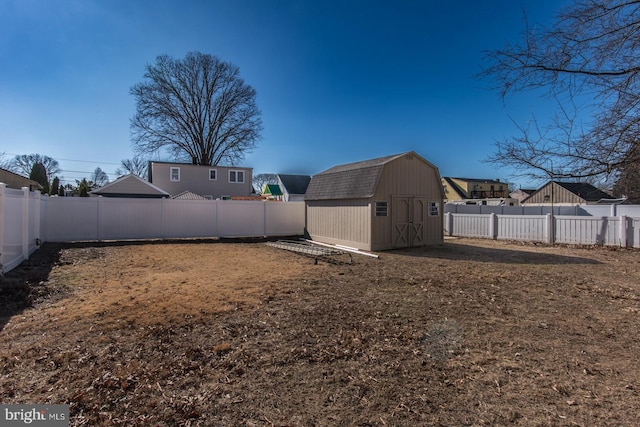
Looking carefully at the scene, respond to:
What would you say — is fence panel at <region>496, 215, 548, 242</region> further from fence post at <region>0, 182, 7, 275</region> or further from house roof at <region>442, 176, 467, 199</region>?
house roof at <region>442, 176, 467, 199</region>

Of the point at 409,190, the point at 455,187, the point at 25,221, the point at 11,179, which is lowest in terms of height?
the point at 25,221

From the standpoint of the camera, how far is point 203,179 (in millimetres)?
29344

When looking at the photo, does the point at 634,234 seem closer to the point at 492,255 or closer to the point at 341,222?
the point at 492,255

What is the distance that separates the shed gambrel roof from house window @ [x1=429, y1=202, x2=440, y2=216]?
216 cm

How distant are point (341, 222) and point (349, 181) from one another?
167 centimetres

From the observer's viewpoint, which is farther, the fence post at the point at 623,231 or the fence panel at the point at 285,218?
the fence panel at the point at 285,218

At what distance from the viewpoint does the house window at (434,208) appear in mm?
13047

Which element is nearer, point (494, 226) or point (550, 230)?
point (550, 230)

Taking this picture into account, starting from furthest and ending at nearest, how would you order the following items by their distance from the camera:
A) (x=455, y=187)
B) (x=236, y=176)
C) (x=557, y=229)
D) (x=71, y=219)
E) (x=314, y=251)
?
(x=455, y=187) < (x=236, y=176) < (x=557, y=229) < (x=71, y=219) < (x=314, y=251)

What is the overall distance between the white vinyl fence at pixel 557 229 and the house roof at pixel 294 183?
24.8m

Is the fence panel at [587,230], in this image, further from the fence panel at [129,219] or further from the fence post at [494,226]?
the fence panel at [129,219]

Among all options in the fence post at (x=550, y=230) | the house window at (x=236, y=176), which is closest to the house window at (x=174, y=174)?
the house window at (x=236, y=176)

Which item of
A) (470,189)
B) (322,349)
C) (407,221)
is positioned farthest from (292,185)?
(322,349)

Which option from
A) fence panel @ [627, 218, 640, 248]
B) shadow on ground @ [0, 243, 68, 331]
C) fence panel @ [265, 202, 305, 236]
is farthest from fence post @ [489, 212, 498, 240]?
shadow on ground @ [0, 243, 68, 331]
